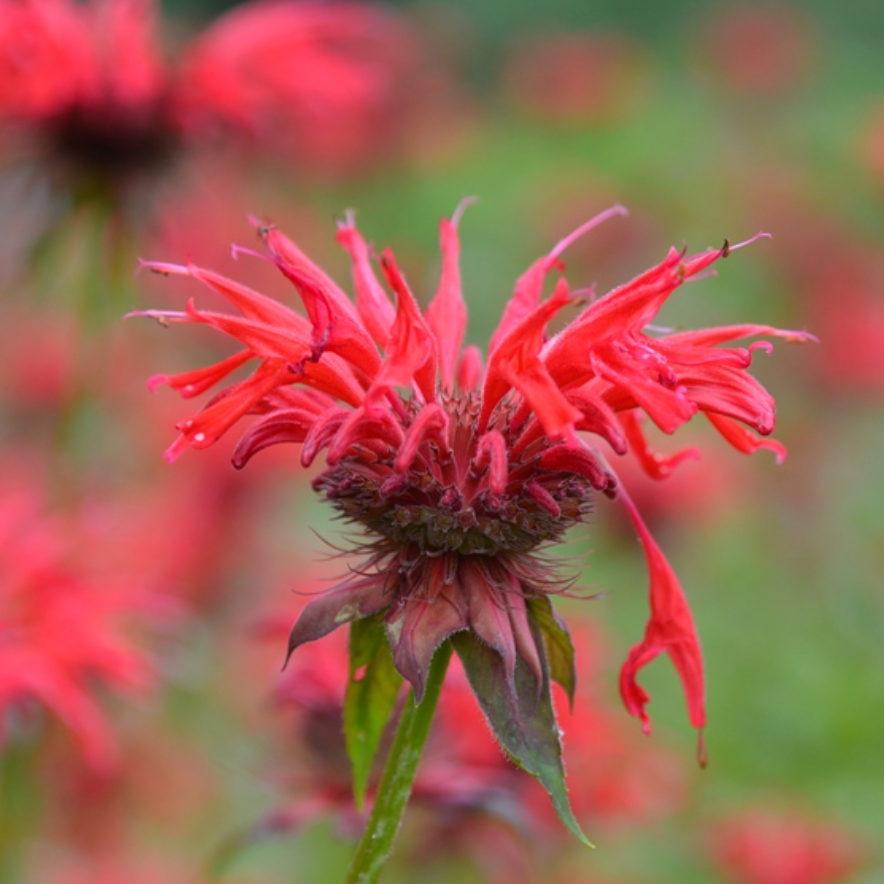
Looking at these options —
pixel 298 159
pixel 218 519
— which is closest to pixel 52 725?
pixel 218 519

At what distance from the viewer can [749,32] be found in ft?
26.6

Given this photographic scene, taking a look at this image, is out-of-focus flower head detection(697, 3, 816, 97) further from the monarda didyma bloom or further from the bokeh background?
the monarda didyma bloom

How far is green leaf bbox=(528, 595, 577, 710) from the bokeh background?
0.05m

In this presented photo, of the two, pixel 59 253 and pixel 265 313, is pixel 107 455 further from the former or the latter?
pixel 265 313

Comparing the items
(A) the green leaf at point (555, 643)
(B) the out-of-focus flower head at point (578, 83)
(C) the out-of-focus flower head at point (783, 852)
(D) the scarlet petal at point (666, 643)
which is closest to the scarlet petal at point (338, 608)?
(A) the green leaf at point (555, 643)

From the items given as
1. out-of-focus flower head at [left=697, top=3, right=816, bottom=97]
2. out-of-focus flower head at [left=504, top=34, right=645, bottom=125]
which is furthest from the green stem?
out-of-focus flower head at [left=504, top=34, right=645, bottom=125]

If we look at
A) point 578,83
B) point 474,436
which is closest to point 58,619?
point 474,436

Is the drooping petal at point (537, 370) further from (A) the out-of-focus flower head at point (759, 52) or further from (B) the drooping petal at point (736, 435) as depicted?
(A) the out-of-focus flower head at point (759, 52)

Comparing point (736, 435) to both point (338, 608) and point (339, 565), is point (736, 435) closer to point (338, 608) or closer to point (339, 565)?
point (338, 608)

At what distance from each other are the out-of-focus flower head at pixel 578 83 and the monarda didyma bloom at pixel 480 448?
726 cm

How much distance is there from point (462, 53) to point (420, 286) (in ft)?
21.3

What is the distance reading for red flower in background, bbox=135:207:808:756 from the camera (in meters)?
1.09

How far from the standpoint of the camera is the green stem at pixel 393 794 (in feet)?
3.48

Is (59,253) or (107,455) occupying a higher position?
(59,253)
